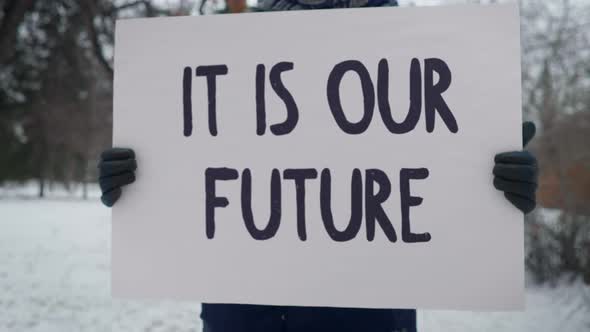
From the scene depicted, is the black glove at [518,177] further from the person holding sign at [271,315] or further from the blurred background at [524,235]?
the blurred background at [524,235]

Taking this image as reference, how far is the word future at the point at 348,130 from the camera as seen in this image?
3.50ft

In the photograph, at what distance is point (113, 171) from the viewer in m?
1.11

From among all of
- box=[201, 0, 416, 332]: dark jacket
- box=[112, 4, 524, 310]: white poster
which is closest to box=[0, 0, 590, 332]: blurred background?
box=[112, 4, 524, 310]: white poster

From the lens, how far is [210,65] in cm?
113

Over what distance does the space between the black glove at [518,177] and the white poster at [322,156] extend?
31 mm

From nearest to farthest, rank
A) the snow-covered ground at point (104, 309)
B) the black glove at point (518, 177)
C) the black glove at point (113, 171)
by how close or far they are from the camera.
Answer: the black glove at point (518, 177) → the black glove at point (113, 171) → the snow-covered ground at point (104, 309)

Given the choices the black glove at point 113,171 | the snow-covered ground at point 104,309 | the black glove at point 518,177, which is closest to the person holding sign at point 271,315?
the black glove at point 113,171

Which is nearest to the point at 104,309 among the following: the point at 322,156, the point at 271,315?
the point at 271,315

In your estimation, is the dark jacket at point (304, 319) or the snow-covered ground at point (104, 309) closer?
the dark jacket at point (304, 319)

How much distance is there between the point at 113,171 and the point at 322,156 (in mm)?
546

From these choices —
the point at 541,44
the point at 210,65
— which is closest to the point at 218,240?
the point at 210,65

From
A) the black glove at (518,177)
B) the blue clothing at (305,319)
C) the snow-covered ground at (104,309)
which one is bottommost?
the snow-covered ground at (104,309)

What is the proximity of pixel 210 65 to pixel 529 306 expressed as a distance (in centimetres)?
436

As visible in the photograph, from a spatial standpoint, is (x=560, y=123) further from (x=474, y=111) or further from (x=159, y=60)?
(x=159, y=60)
